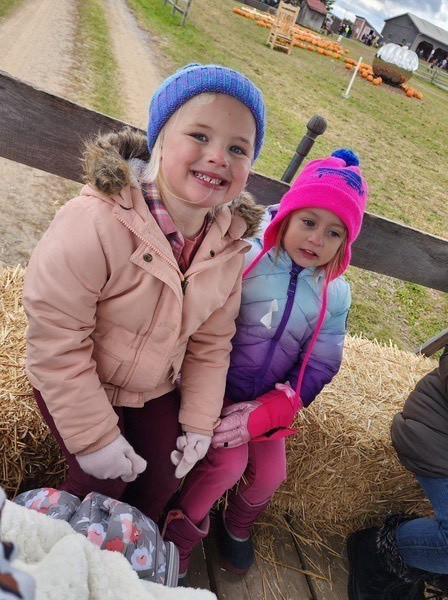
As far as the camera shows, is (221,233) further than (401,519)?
No

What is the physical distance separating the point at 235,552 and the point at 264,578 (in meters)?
0.23

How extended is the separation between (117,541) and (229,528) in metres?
1.22

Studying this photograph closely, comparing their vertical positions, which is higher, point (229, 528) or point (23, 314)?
point (23, 314)

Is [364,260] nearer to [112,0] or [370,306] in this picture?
[370,306]

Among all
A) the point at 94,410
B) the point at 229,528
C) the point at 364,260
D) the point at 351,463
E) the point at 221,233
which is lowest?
the point at 229,528

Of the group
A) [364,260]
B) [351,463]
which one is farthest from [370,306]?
[351,463]

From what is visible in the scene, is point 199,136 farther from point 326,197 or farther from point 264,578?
point 264,578

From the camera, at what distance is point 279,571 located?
2387 mm

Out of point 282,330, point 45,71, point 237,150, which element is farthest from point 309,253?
point 45,71

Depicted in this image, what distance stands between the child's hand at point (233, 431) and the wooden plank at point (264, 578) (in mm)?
682

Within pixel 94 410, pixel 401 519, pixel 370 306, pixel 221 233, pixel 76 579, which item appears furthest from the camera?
pixel 370 306

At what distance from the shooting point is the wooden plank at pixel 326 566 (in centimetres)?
242

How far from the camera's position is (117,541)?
3.91 ft

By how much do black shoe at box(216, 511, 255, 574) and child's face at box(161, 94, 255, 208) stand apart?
1620 mm
